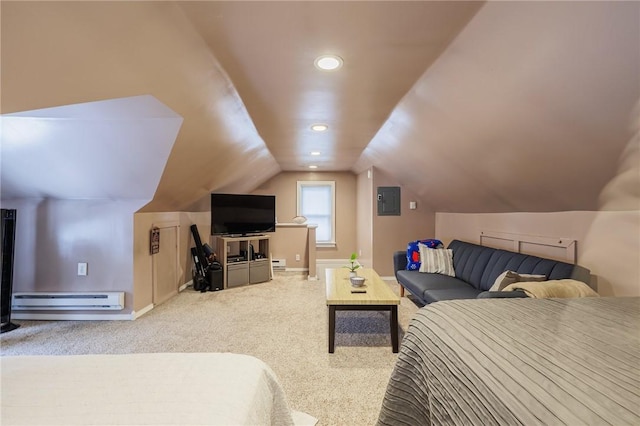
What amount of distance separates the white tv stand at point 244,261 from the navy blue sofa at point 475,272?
7.52 feet

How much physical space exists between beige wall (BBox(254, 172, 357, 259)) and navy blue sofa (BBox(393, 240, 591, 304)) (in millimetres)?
2458

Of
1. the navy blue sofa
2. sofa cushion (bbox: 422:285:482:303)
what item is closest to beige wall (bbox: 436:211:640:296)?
the navy blue sofa

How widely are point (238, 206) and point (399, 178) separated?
2.76 meters

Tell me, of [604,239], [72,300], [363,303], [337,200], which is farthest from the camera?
[337,200]

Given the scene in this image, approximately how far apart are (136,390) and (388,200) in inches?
178

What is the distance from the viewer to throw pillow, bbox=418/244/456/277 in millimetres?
3600

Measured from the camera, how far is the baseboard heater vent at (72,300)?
304cm

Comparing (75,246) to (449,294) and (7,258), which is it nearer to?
(7,258)

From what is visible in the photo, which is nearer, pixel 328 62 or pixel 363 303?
pixel 328 62

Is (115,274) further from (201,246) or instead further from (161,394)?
(161,394)

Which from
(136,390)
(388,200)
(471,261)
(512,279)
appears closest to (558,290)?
(512,279)

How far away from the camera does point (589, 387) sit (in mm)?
680

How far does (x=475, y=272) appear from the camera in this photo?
320 centimetres

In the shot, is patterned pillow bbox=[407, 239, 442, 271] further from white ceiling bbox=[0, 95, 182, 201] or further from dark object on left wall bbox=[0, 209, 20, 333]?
dark object on left wall bbox=[0, 209, 20, 333]
